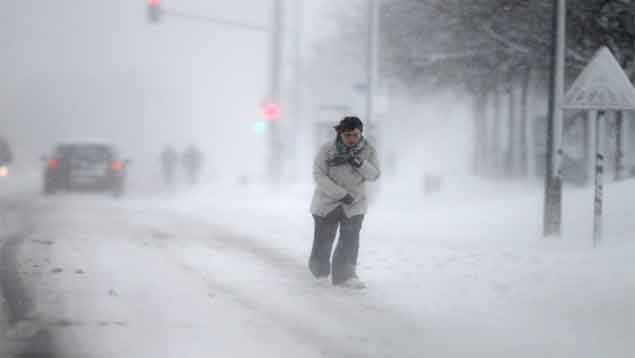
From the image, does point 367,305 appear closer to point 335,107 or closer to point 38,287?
point 38,287

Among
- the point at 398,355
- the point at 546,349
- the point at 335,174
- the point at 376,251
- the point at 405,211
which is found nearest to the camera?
the point at 398,355

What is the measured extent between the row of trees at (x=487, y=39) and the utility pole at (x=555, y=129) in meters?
4.57

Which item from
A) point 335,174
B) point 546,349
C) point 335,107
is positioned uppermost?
point 335,107

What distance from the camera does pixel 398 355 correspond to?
615cm

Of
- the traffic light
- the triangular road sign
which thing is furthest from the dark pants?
the traffic light

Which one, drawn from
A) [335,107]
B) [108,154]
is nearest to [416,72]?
[335,107]

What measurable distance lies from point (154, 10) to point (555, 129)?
578 inches

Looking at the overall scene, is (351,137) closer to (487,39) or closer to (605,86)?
(605,86)

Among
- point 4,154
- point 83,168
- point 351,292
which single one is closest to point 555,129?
point 351,292

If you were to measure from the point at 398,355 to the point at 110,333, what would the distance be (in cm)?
196

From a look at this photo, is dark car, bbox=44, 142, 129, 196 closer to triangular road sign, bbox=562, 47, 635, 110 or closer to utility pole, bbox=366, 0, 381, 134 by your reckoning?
utility pole, bbox=366, 0, 381, 134

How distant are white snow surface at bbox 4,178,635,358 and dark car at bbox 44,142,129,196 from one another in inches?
387

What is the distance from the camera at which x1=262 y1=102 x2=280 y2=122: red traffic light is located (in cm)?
2662

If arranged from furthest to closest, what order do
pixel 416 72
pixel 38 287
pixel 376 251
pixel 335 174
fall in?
1. pixel 416 72
2. pixel 376 251
3. pixel 335 174
4. pixel 38 287
